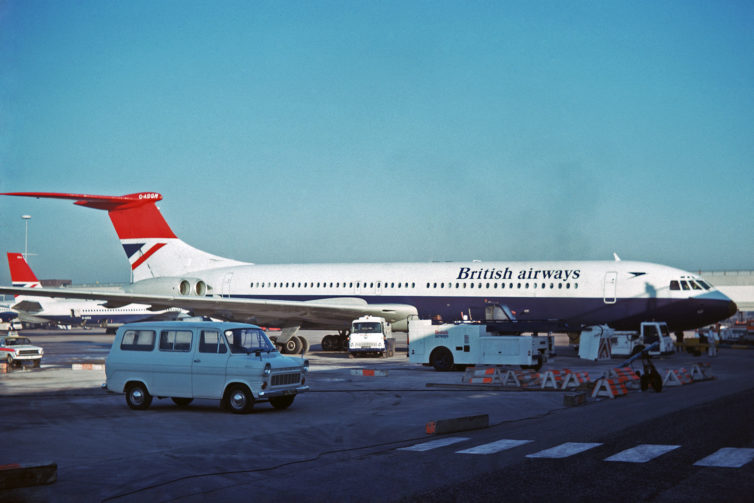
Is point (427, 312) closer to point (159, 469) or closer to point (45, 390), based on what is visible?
point (45, 390)

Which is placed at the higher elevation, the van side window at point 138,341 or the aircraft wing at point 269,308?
the aircraft wing at point 269,308

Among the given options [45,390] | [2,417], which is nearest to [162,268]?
[45,390]

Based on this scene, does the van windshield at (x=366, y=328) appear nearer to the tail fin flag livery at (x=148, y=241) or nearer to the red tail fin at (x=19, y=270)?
the tail fin flag livery at (x=148, y=241)

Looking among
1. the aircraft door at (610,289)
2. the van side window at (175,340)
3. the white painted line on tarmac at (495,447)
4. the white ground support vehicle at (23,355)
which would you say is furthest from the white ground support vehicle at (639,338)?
the white ground support vehicle at (23,355)

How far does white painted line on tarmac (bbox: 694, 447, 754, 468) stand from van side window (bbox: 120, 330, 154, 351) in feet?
41.0

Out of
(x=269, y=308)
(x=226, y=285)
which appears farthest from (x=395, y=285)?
(x=226, y=285)

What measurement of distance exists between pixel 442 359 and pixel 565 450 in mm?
17063

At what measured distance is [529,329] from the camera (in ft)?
95.7

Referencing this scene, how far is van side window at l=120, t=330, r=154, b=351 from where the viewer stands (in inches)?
737

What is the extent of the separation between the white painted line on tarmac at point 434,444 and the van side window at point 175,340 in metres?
7.18

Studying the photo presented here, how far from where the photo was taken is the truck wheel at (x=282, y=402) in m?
18.5

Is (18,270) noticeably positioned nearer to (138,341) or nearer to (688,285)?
(688,285)

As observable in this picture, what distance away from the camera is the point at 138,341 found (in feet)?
61.9

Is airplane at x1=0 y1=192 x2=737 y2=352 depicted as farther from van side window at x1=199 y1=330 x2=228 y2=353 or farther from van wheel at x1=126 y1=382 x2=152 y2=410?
van wheel at x1=126 y1=382 x2=152 y2=410
